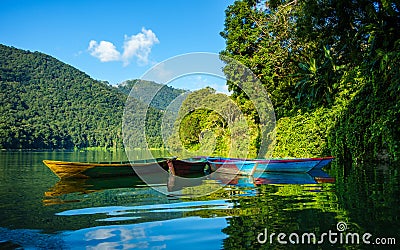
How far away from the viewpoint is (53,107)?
248 ft

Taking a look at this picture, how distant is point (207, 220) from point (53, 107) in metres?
77.5

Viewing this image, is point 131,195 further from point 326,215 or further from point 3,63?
point 3,63

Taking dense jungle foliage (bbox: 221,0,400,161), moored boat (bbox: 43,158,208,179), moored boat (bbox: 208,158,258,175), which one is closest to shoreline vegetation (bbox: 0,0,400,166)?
dense jungle foliage (bbox: 221,0,400,161)

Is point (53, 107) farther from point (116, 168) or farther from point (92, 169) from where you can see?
point (92, 169)

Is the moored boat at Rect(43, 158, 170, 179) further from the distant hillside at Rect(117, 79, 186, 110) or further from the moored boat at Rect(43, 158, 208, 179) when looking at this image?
the distant hillside at Rect(117, 79, 186, 110)

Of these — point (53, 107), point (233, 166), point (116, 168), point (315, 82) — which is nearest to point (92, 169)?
point (116, 168)

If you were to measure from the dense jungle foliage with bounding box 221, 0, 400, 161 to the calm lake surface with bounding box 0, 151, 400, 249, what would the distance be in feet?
24.4

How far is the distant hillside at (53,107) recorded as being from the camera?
59.3m

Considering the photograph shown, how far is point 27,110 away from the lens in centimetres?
6706

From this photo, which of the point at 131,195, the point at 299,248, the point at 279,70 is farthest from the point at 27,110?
the point at 299,248

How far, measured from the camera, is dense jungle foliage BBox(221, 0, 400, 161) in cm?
1344

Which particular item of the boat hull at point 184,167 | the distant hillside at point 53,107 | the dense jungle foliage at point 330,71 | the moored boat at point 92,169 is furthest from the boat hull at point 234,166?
the distant hillside at point 53,107

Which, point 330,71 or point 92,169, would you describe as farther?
point 330,71

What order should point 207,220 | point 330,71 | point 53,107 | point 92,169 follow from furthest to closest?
point 53,107 < point 330,71 < point 92,169 < point 207,220
